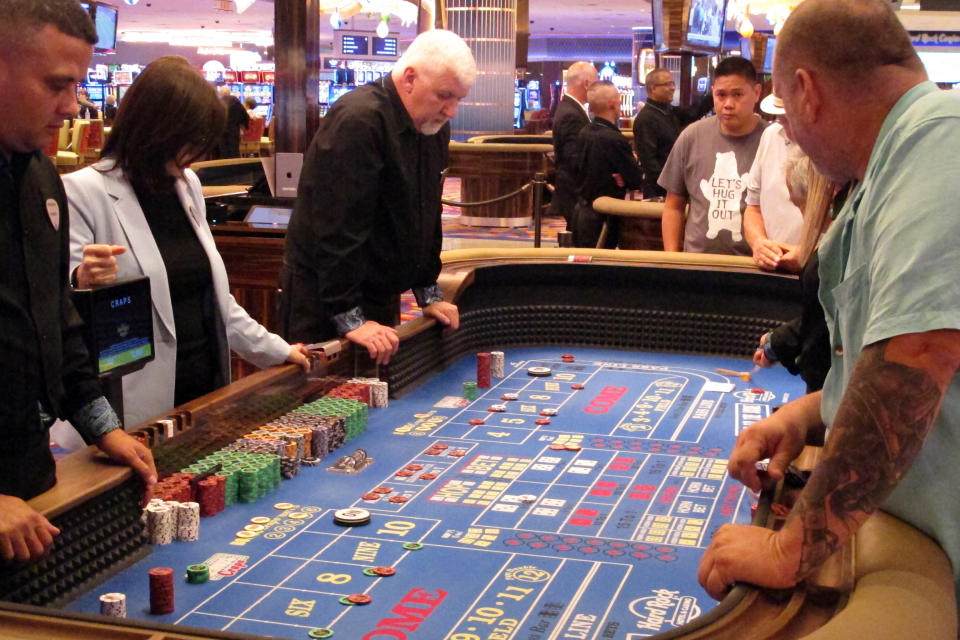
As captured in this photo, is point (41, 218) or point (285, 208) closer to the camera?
point (41, 218)

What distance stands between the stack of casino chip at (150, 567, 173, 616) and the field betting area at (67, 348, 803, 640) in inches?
1.0

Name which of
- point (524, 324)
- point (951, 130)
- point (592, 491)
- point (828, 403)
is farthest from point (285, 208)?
point (951, 130)

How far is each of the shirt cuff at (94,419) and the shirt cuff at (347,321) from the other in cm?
116

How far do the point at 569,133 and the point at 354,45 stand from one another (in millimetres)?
15055

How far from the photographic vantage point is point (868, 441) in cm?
126

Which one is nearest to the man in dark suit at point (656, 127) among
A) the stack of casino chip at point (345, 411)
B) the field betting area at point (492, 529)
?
the field betting area at point (492, 529)

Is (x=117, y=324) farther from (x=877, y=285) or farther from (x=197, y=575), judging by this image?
(x=877, y=285)

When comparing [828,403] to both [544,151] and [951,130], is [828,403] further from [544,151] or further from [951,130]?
[544,151]

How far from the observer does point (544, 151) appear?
11.6 metres

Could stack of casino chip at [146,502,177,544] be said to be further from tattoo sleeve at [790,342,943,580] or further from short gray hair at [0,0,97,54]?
tattoo sleeve at [790,342,943,580]

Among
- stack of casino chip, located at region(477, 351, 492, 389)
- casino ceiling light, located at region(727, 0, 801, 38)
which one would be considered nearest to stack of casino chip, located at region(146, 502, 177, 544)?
stack of casino chip, located at region(477, 351, 492, 389)

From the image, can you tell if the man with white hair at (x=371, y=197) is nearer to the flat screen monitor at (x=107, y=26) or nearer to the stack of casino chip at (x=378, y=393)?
the stack of casino chip at (x=378, y=393)

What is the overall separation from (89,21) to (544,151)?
396 inches

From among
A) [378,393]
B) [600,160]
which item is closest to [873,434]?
[378,393]
